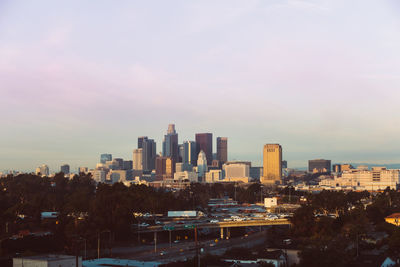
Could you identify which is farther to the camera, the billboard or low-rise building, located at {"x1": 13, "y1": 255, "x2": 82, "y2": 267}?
the billboard

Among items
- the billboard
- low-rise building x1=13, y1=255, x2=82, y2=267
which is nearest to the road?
low-rise building x1=13, y1=255, x2=82, y2=267

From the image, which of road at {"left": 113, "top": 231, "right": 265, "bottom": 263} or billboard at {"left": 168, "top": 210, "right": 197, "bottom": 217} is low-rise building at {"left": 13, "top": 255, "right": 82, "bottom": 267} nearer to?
road at {"left": 113, "top": 231, "right": 265, "bottom": 263}

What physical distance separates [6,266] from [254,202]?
123170 millimetres

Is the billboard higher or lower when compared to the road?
higher

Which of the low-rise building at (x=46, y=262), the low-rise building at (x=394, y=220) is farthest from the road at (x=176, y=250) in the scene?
the low-rise building at (x=394, y=220)

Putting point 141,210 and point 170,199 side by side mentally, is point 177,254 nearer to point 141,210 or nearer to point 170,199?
point 141,210

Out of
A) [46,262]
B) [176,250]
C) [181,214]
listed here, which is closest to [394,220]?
[181,214]

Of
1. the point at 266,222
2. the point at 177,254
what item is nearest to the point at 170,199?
the point at 266,222

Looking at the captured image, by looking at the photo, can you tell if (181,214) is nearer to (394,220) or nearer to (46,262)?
(394,220)

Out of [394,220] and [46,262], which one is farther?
[394,220]

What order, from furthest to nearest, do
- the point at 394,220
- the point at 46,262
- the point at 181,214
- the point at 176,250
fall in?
the point at 181,214 < the point at 394,220 < the point at 176,250 < the point at 46,262

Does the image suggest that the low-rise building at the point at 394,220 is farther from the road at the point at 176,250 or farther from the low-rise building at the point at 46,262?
the low-rise building at the point at 46,262

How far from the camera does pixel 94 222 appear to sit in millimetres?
72375

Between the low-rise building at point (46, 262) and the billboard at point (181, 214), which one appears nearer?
the low-rise building at point (46, 262)
